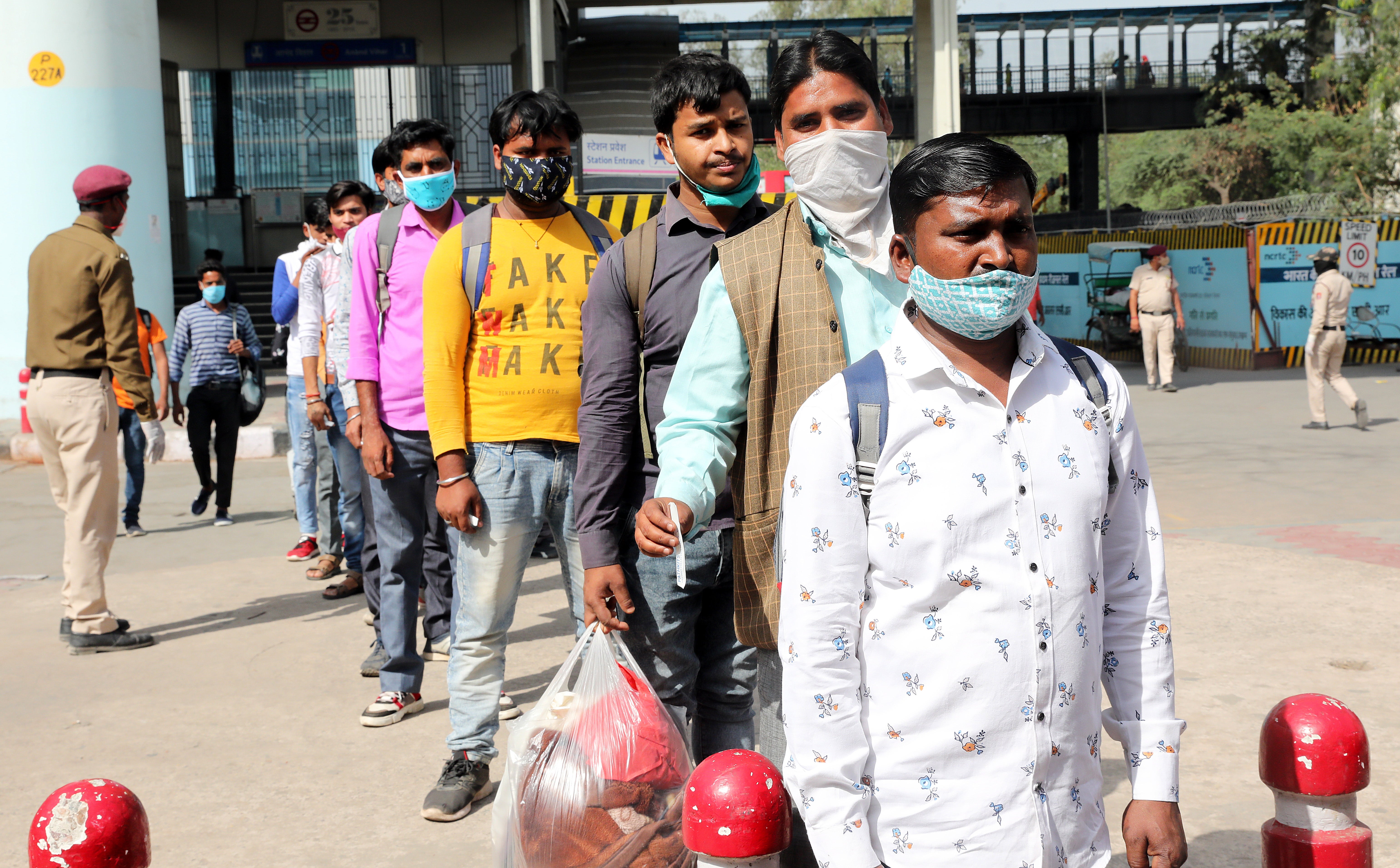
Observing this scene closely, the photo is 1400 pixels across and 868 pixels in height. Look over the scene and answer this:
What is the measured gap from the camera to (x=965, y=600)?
1839mm

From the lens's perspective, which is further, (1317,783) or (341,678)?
(341,678)

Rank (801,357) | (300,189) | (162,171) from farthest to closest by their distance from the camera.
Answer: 1. (300,189)
2. (162,171)
3. (801,357)

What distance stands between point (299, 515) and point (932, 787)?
6.63 metres

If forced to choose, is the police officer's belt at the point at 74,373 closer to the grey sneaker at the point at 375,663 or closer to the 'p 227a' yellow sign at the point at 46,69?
the grey sneaker at the point at 375,663

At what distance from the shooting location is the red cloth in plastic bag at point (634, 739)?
2732 millimetres

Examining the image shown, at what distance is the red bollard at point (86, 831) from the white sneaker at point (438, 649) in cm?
352

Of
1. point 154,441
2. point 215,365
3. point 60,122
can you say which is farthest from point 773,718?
point 60,122

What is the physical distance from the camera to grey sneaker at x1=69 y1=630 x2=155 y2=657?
230 inches

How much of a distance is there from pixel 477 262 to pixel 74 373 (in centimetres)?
305

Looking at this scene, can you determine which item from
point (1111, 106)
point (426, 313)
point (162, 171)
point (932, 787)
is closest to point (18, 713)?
point (426, 313)

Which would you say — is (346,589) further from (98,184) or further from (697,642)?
(697,642)

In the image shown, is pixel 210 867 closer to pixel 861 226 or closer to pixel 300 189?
pixel 861 226

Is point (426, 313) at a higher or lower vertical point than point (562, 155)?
A: lower

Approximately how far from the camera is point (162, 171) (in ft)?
49.5
